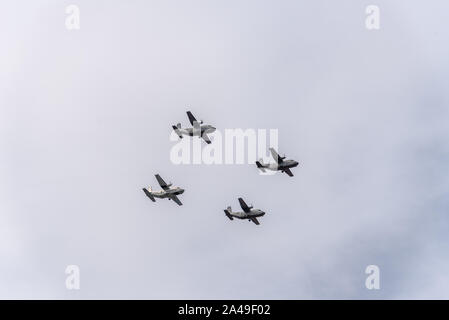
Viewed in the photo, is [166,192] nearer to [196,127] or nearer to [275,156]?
[196,127]

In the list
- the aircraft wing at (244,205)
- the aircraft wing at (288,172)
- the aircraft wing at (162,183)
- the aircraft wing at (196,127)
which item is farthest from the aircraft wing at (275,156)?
the aircraft wing at (162,183)

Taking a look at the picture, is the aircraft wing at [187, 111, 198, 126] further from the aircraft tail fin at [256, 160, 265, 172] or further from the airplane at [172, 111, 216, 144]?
the aircraft tail fin at [256, 160, 265, 172]

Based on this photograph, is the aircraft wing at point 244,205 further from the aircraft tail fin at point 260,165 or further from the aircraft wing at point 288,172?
the aircraft wing at point 288,172

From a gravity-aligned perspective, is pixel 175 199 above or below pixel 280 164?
below

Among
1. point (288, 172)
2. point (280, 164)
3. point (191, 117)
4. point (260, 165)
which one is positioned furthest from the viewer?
point (191, 117)

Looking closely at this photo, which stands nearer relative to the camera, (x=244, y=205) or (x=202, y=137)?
(x=244, y=205)

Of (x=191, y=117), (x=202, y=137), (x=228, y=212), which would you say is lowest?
(x=228, y=212)

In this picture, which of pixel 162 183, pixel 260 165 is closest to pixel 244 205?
pixel 260 165

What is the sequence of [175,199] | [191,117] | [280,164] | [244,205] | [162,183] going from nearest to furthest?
[280,164] < [244,205] < [162,183] < [191,117] < [175,199]

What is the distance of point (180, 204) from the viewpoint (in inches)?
7761

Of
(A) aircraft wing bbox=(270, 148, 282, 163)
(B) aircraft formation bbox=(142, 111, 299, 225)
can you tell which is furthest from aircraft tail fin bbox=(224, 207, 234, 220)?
(A) aircraft wing bbox=(270, 148, 282, 163)
